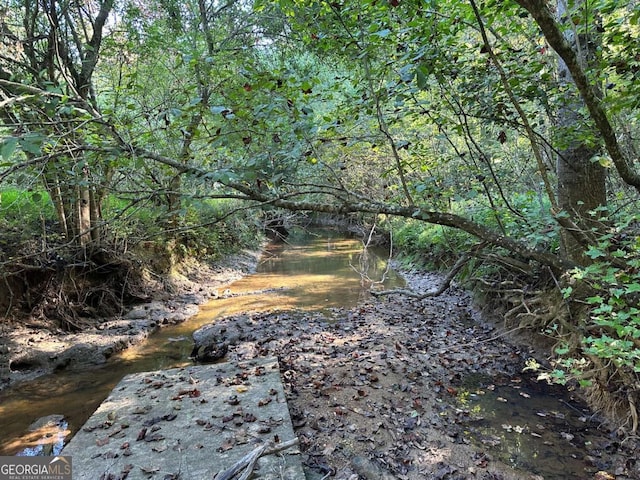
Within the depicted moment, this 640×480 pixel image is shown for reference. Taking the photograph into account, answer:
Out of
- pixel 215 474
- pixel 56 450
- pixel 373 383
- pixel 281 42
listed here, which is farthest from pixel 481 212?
pixel 56 450

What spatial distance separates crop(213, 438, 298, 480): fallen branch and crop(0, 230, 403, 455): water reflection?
8.18ft

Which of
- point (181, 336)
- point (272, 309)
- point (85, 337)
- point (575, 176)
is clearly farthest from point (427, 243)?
point (85, 337)

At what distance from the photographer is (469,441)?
4.04 meters

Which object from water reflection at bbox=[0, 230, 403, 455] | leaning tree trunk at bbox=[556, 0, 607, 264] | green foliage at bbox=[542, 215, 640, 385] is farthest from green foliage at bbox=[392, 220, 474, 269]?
green foliage at bbox=[542, 215, 640, 385]

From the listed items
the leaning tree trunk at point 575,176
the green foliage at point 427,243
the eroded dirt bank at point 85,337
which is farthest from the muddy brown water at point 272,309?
the green foliage at point 427,243

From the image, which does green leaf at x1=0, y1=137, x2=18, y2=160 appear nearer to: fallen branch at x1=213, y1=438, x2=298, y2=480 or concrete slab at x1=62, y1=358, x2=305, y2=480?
concrete slab at x1=62, y1=358, x2=305, y2=480

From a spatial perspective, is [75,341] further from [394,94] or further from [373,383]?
[394,94]

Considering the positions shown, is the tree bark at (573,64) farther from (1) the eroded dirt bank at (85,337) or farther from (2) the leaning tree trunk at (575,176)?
(1) the eroded dirt bank at (85,337)

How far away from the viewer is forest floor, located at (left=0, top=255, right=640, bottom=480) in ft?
12.1

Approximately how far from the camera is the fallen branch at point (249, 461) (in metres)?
3.14

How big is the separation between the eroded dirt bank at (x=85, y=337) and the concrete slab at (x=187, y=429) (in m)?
2.29

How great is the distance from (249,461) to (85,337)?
5.72 m

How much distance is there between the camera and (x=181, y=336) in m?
8.05

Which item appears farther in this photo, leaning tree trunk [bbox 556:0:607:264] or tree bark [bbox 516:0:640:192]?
leaning tree trunk [bbox 556:0:607:264]
